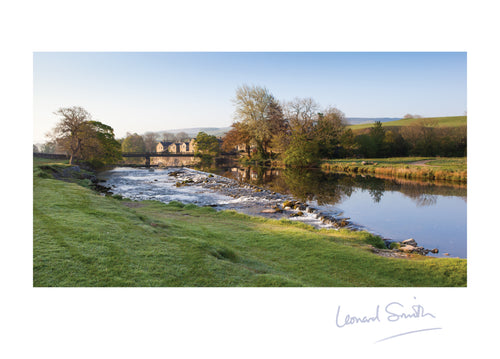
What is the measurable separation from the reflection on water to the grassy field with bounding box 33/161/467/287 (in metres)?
3.31

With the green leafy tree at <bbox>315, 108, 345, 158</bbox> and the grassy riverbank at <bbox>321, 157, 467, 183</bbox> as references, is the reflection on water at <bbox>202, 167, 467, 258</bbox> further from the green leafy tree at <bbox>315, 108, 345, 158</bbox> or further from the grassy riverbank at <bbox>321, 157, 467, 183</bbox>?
the green leafy tree at <bbox>315, 108, 345, 158</bbox>

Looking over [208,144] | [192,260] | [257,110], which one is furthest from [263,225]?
[208,144]

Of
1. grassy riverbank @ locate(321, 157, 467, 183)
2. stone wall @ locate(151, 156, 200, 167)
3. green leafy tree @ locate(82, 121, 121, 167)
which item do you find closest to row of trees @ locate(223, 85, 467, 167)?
grassy riverbank @ locate(321, 157, 467, 183)

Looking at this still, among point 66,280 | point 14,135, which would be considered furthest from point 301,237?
point 14,135

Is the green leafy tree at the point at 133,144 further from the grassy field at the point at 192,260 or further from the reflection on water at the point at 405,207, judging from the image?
the grassy field at the point at 192,260

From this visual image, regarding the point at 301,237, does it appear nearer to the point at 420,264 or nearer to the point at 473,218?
the point at 420,264

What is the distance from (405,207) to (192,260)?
1217 cm

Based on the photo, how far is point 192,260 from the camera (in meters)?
4.07
